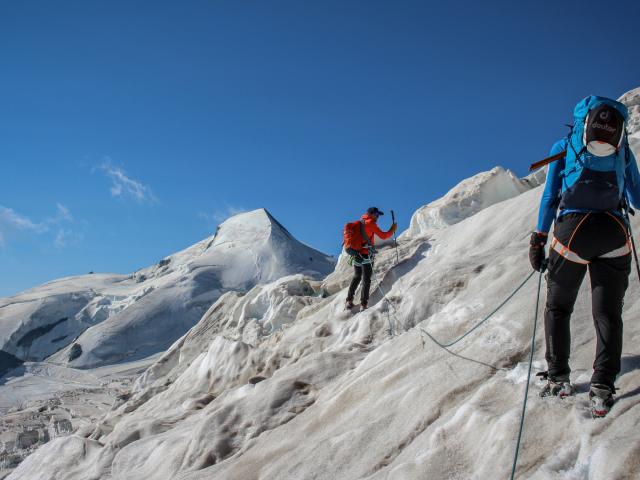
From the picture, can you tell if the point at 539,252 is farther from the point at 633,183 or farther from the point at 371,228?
the point at 371,228

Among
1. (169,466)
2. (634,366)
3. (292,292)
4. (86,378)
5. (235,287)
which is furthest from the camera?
(235,287)

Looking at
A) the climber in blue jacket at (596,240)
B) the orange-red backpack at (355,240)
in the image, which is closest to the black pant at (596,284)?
the climber in blue jacket at (596,240)

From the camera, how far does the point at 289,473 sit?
5824mm

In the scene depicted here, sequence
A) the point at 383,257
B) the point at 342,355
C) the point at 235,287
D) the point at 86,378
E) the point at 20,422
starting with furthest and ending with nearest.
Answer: the point at 235,287
the point at 86,378
the point at 20,422
the point at 383,257
the point at 342,355

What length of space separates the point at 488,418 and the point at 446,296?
16.4 feet

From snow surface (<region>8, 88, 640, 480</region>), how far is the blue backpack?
158 centimetres

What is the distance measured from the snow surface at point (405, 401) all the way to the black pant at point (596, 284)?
1.16 feet

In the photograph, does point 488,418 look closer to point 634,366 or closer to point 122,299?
point 634,366

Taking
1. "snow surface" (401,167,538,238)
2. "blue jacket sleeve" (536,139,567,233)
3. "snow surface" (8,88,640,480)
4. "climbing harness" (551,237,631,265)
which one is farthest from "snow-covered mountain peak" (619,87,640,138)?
"climbing harness" (551,237,631,265)

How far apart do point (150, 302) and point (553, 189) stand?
125ft

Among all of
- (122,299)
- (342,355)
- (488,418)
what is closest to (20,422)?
(342,355)

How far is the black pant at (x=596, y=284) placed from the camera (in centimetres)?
436

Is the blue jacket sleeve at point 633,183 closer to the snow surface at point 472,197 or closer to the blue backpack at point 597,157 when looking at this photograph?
the blue backpack at point 597,157

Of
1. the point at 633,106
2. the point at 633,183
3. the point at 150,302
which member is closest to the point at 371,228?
the point at 633,183
